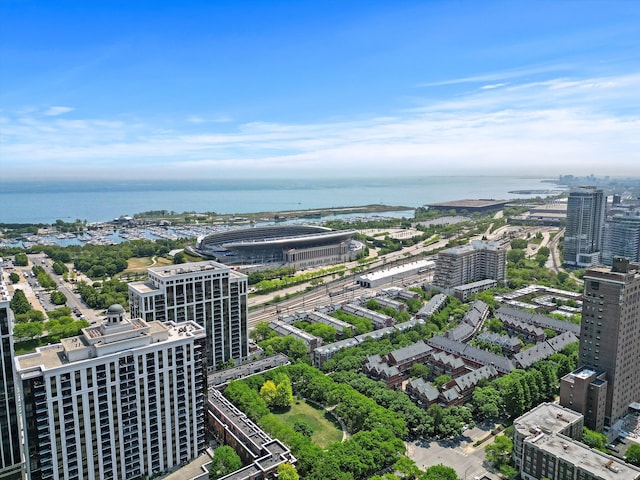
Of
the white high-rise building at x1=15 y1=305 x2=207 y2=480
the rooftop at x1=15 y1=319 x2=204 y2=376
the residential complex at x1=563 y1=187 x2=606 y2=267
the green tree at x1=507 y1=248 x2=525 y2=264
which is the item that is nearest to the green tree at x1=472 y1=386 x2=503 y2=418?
the white high-rise building at x1=15 y1=305 x2=207 y2=480

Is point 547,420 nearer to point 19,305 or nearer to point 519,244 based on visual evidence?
point 19,305

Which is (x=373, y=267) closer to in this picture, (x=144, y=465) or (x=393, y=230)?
(x=393, y=230)

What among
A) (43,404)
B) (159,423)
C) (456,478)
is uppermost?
(43,404)

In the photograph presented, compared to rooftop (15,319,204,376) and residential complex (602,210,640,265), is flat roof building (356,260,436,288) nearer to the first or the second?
residential complex (602,210,640,265)

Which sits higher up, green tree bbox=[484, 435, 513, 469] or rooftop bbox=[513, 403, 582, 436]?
rooftop bbox=[513, 403, 582, 436]

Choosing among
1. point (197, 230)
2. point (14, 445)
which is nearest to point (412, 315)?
point (14, 445)

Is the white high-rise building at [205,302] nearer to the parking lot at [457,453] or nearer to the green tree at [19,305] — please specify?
the parking lot at [457,453]
